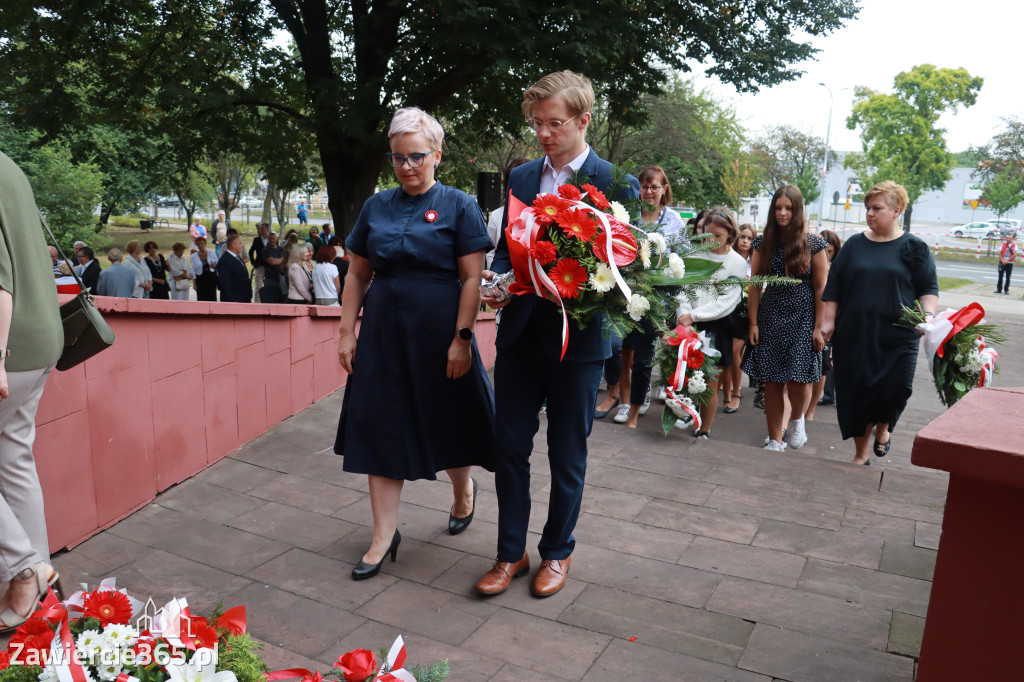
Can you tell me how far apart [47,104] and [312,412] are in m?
9.88

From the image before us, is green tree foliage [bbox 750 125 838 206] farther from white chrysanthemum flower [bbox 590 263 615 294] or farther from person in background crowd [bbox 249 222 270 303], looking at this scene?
white chrysanthemum flower [bbox 590 263 615 294]

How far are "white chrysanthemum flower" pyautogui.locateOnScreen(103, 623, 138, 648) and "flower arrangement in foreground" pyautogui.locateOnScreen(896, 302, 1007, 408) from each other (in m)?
4.38

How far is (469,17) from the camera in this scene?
10.4 meters

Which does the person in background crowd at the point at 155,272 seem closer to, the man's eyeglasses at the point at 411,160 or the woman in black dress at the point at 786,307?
the woman in black dress at the point at 786,307

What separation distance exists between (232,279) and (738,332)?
28.7 feet

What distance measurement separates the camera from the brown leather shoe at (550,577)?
127 inches

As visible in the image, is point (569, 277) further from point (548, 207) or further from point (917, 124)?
point (917, 124)

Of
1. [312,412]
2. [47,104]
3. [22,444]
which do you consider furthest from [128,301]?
[47,104]

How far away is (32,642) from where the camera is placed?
5.66ft

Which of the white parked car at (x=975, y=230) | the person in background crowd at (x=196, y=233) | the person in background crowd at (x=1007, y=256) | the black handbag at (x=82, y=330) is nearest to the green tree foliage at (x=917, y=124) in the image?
the white parked car at (x=975, y=230)

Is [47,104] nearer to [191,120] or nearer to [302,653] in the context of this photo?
[191,120]

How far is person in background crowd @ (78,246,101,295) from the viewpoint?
1280 cm

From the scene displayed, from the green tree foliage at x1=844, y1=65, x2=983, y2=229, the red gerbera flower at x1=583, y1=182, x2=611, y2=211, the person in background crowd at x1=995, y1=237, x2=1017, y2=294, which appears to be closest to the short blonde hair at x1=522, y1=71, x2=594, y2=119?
the red gerbera flower at x1=583, y1=182, x2=611, y2=211

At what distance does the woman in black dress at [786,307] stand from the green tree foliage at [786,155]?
4334 centimetres
